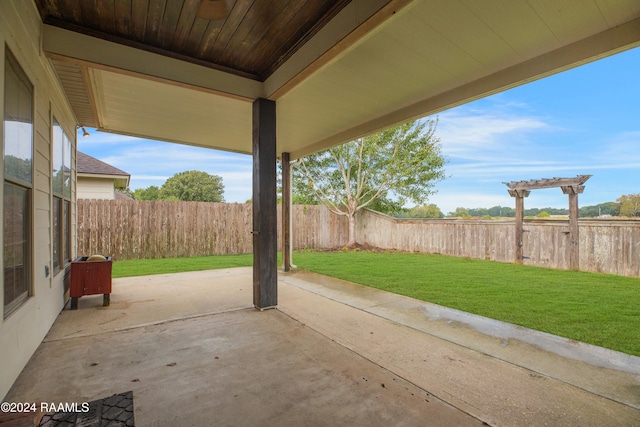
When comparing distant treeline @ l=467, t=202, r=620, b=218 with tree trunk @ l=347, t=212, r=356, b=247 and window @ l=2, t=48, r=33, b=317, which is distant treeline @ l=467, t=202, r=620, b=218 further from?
window @ l=2, t=48, r=33, b=317

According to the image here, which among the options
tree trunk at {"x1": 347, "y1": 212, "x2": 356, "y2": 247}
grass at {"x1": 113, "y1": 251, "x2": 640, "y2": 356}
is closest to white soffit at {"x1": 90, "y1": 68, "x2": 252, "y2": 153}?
grass at {"x1": 113, "y1": 251, "x2": 640, "y2": 356}

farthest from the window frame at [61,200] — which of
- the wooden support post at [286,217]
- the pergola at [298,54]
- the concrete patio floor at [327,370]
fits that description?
the wooden support post at [286,217]

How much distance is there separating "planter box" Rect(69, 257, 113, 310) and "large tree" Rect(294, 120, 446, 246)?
8087 mm

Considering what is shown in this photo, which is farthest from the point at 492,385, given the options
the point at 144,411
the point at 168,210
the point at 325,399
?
the point at 168,210

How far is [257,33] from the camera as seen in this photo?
2.93m

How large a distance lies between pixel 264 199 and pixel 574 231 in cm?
724

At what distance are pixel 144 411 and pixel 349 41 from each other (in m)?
2.99

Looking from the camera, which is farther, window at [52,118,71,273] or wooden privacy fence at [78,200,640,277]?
wooden privacy fence at [78,200,640,277]

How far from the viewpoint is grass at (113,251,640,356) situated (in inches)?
133

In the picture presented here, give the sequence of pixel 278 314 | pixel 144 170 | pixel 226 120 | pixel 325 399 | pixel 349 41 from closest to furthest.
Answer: pixel 325 399 → pixel 349 41 → pixel 278 314 → pixel 226 120 → pixel 144 170

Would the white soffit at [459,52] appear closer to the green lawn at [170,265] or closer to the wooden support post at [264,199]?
the wooden support post at [264,199]

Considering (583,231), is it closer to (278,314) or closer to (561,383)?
(561,383)

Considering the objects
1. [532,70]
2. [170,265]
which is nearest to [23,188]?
[532,70]

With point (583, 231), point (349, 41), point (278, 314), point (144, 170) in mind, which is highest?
point (144, 170)
